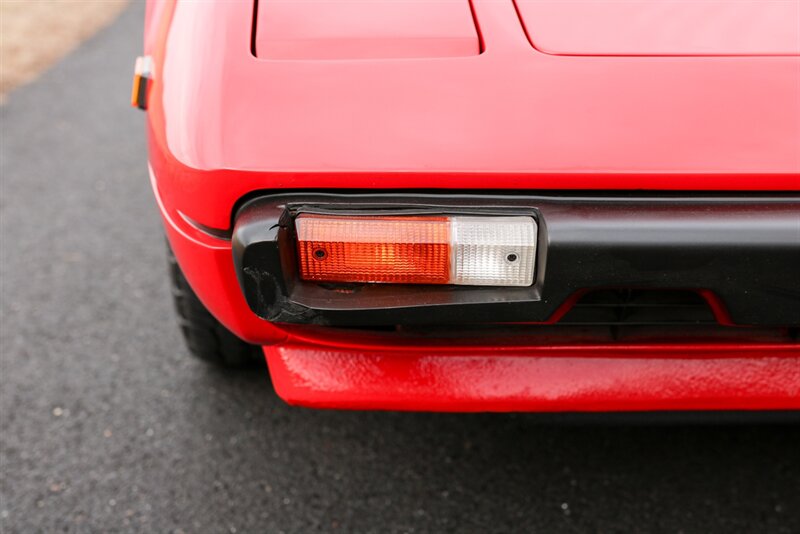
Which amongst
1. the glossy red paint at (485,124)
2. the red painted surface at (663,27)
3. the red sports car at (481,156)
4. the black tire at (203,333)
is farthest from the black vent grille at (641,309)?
the black tire at (203,333)

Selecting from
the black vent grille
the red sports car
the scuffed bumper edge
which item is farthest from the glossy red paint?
the scuffed bumper edge

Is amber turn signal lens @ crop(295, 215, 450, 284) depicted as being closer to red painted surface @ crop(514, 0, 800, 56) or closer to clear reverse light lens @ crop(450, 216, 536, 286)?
clear reverse light lens @ crop(450, 216, 536, 286)

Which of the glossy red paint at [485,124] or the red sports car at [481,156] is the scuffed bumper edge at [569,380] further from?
the glossy red paint at [485,124]

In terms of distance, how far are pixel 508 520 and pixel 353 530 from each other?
32 centimetres

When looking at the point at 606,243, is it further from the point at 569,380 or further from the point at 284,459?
the point at 284,459

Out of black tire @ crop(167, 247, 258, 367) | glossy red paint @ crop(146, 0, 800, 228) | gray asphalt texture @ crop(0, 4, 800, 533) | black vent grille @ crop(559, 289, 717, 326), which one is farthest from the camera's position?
black tire @ crop(167, 247, 258, 367)

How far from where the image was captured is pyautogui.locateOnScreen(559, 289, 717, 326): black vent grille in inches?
44.9

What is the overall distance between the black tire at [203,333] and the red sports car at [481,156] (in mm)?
477

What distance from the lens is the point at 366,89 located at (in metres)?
1.00

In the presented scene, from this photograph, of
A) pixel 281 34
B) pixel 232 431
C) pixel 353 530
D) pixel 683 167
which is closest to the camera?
pixel 683 167

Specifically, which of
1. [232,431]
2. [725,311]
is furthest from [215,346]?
[725,311]

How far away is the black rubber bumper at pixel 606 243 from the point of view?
0.96 meters

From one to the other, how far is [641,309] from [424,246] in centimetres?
44

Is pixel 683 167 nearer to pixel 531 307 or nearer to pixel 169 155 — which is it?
pixel 531 307
